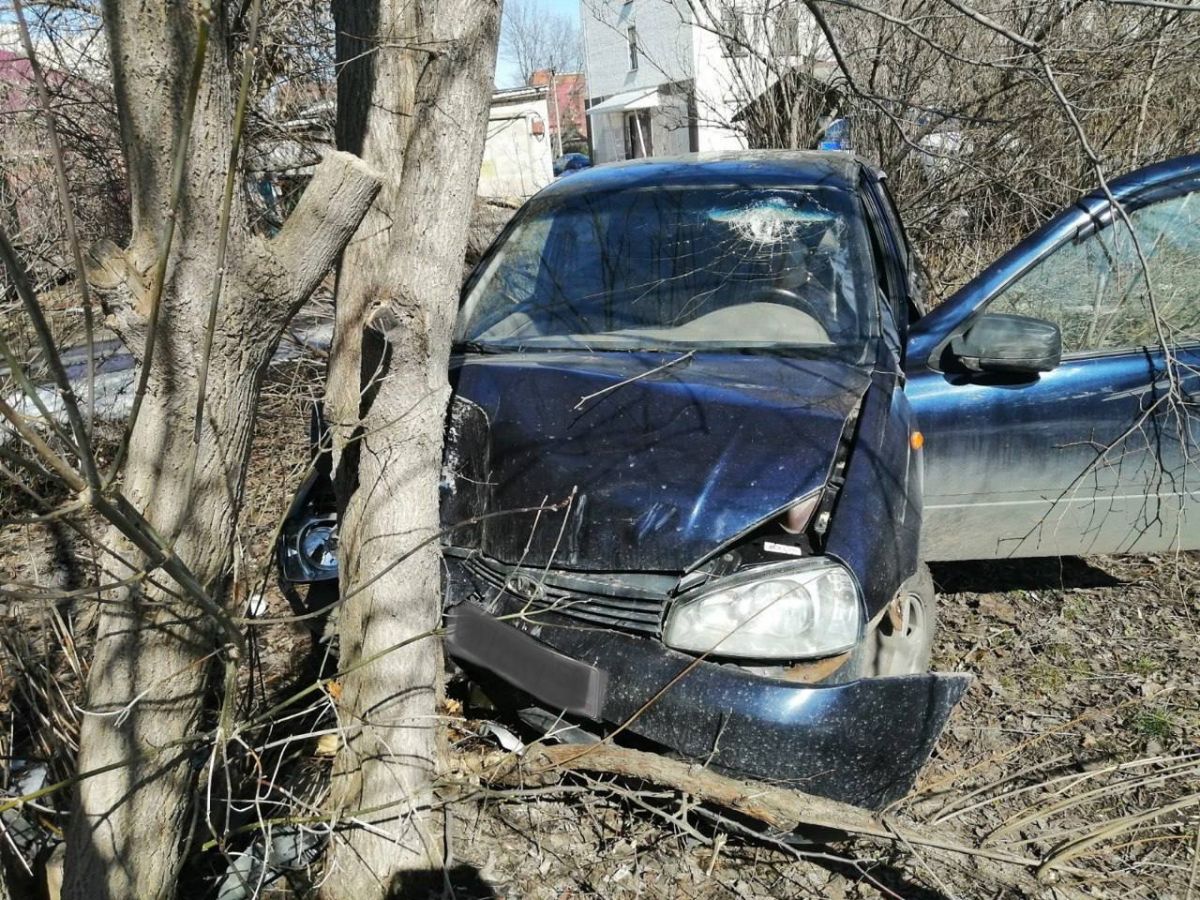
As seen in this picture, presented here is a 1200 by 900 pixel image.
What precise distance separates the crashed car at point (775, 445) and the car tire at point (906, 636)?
0.01 meters

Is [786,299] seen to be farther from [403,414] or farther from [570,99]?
[570,99]

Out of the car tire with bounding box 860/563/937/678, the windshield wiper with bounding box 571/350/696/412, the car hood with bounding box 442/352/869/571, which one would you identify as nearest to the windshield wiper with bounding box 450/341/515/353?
the car hood with bounding box 442/352/869/571

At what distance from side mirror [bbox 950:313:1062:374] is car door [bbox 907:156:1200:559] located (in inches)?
4.5

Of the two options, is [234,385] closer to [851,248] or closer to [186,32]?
[186,32]

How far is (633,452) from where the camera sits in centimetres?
284

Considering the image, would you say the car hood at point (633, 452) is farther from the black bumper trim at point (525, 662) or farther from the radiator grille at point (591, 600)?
the black bumper trim at point (525, 662)

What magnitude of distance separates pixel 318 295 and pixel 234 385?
414 centimetres

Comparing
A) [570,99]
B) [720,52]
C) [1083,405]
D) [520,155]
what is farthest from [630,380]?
[570,99]

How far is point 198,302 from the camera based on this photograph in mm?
1843

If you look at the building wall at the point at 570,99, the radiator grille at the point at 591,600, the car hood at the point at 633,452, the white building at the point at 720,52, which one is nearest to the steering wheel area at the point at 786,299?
the car hood at the point at 633,452

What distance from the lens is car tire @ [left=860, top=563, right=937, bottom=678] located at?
2.83m

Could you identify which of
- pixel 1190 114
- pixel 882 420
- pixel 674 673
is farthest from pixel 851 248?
pixel 1190 114

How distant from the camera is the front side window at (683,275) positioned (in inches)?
139

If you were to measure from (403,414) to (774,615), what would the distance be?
1.10 m
